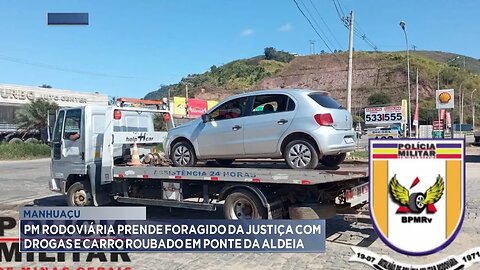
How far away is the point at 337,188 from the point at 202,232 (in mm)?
2298

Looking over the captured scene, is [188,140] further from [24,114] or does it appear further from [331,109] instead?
[24,114]

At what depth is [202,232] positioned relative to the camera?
7.51m

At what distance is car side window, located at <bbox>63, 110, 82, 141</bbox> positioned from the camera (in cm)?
987

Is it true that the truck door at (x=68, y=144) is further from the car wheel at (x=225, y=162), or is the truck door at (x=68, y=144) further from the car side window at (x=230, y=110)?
the car side window at (x=230, y=110)

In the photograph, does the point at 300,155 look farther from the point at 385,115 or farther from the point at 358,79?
the point at 358,79

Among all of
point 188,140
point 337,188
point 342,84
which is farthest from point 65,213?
point 342,84

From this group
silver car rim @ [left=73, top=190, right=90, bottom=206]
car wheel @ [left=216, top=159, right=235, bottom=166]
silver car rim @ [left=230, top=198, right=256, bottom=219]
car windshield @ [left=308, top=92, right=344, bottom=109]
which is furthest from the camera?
silver car rim @ [left=73, top=190, right=90, bottom=206]

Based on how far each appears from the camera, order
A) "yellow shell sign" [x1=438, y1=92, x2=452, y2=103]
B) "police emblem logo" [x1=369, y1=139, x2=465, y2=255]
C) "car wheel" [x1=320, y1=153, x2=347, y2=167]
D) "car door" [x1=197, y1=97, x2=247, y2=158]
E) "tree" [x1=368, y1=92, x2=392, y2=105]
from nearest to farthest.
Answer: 1. "police emblem logo" [x1=369, y1=139, x2=465, y2=255]
2. "car door" [x1=197, y1=97, x2=247, y2=158]
3. "car wheel" [x1=320, y1=153, x2=347, y2=167]
4. "yellow shell sign" [x1=438, y1=92, x2=452, y2=103]
5. "tree" [x1=368, y1=92, x2=392, y2=105]

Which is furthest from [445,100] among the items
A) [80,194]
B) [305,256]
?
[80,194]

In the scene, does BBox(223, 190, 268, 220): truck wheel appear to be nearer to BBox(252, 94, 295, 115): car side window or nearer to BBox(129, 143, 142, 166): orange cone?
BBox(252, 94, 295, 115): car side window

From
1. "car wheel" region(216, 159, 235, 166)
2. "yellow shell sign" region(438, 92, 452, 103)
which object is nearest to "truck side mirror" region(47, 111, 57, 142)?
"car wheel" region(216, 159, 235, 166)

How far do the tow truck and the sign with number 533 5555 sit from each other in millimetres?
25016

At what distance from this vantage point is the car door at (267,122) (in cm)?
791

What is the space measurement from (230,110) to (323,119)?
184 centimetres
